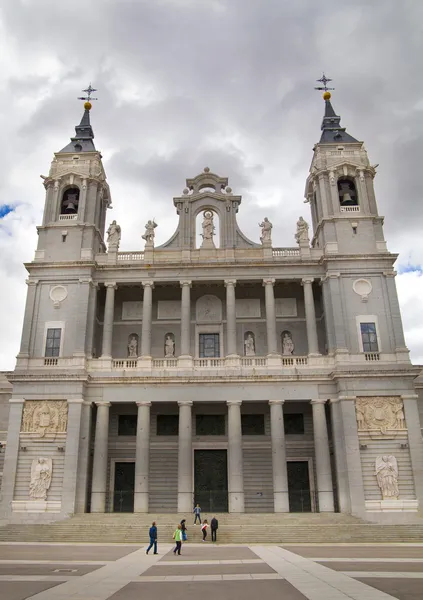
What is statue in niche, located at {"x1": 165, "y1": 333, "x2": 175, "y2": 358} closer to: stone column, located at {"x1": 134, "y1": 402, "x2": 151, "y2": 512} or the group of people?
stone column, located at {"x1": 134, "y1": 402, "x2": 151, "y2": 512}

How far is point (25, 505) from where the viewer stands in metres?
30.5

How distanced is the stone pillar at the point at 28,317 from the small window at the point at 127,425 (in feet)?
25.4

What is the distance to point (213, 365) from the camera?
112 feet

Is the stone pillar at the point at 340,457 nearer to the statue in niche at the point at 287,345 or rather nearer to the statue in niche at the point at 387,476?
the statue in niche at the point at 387,476

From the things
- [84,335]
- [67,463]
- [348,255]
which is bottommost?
[67,463]

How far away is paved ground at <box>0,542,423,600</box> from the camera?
10516mm

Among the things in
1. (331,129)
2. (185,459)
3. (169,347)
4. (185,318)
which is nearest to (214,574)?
(185,459)

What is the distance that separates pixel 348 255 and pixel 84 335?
18474 millimetres

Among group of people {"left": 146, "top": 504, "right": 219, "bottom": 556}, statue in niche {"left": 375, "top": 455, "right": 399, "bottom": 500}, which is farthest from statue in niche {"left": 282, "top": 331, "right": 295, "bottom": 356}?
group of people {"left": 146, "top": 504, "right": 219, "bottom": 556}

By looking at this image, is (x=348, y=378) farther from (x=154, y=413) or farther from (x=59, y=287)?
(x=59, y=287)

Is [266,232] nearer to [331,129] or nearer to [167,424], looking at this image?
[331,129]

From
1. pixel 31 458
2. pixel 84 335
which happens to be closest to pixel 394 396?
pixel 84 335

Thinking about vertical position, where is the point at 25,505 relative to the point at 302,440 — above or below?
below

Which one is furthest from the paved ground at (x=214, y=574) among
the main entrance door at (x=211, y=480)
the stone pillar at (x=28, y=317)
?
the stone pillar at (x=28, y=317)
